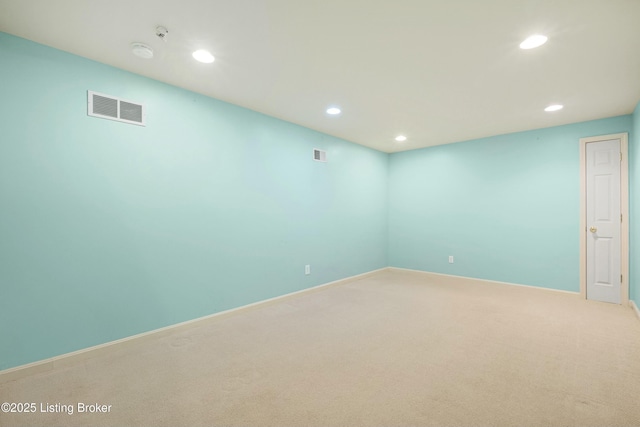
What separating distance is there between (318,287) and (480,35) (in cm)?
370

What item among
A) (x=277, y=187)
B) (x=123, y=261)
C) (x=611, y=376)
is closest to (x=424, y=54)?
(x=277, y=187)

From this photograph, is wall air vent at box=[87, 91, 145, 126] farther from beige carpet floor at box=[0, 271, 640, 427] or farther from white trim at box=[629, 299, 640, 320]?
white trim at box=[629, 299, 640, 320]

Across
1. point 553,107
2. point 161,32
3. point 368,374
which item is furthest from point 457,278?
point 161,32

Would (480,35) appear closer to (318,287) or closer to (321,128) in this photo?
(321,128)

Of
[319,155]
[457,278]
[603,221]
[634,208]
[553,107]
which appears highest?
[553,107]

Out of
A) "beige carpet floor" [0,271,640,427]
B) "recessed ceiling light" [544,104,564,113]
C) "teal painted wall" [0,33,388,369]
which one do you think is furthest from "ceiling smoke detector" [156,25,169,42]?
"recessed ceiling light" [544,104,564,113]

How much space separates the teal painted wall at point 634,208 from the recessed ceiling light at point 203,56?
185 inches

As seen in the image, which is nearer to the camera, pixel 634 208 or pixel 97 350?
pixel 97 350

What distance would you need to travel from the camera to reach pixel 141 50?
234 centimetres

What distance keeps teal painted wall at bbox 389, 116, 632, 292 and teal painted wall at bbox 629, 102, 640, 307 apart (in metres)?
0.40

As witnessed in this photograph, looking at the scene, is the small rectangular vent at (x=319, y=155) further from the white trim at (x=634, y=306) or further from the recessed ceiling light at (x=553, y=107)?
the white trim at (x=634, y=306)

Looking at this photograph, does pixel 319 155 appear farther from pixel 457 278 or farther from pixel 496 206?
pixel 457 278

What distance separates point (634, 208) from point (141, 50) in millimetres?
5639

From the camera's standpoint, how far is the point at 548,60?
2508mm
